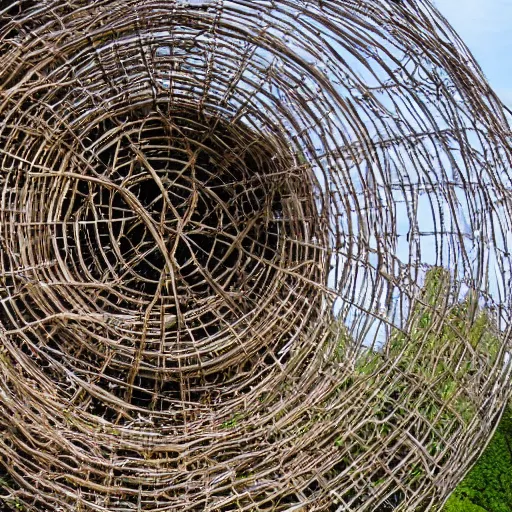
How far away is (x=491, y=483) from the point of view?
150cm

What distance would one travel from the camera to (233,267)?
1.41 m

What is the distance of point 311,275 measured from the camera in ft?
4.53

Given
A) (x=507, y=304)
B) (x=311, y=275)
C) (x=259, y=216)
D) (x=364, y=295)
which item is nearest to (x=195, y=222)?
(x=259, y=216)

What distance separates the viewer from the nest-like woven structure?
3.97 ft

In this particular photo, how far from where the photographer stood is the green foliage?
1.47 meters

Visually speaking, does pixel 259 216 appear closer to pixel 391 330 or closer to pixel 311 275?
pixel 311 275

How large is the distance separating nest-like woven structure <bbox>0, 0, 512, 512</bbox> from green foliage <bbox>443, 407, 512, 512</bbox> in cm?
22

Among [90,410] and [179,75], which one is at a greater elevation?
[179,75]

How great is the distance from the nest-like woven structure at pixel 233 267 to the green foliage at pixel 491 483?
221 millimetres

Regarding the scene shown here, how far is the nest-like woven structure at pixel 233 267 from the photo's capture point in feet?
3.97

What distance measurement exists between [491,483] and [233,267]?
0.68 metres

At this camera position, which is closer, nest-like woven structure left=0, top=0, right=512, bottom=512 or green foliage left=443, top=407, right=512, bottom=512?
nest-like woven structure left=0, top=0, right=512, bottom=512

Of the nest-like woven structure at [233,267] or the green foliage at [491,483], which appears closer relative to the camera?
the nest-like woven structure at [233,267]

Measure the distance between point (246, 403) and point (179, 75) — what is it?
0.59 meters
